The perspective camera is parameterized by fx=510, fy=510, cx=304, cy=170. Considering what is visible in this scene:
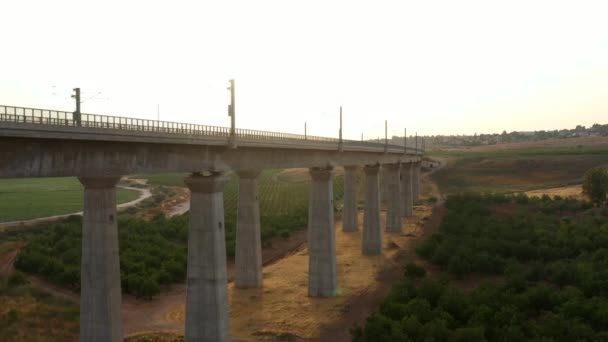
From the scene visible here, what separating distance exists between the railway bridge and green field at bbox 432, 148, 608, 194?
298 feet

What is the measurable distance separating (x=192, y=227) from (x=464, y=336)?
14701 millimetres

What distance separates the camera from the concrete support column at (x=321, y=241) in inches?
1586

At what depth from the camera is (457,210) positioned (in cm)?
7794

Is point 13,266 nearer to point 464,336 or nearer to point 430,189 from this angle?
point 464,336

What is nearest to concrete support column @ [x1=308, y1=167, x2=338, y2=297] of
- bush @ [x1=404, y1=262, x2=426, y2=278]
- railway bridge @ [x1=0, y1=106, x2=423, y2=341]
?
railway bridge @ [x1=0, y1=106, x2=423, y2=341]

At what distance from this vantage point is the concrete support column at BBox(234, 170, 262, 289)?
38938 millimetres

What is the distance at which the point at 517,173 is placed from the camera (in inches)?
5433

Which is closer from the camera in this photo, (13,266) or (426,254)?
(13,266)

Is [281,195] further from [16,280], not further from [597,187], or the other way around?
[16,280]

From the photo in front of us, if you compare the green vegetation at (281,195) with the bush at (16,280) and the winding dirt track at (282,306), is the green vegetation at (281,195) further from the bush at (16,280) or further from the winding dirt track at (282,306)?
the bush at (16,280)

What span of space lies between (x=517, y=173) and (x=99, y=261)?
134172mm

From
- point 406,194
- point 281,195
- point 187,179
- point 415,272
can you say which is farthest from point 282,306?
point 281,195

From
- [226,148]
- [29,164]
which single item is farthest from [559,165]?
[29,164]

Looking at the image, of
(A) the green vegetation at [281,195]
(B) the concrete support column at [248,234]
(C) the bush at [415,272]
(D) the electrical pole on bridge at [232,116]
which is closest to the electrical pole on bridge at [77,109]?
(D) the electrical pole on bridge at [232,116]
